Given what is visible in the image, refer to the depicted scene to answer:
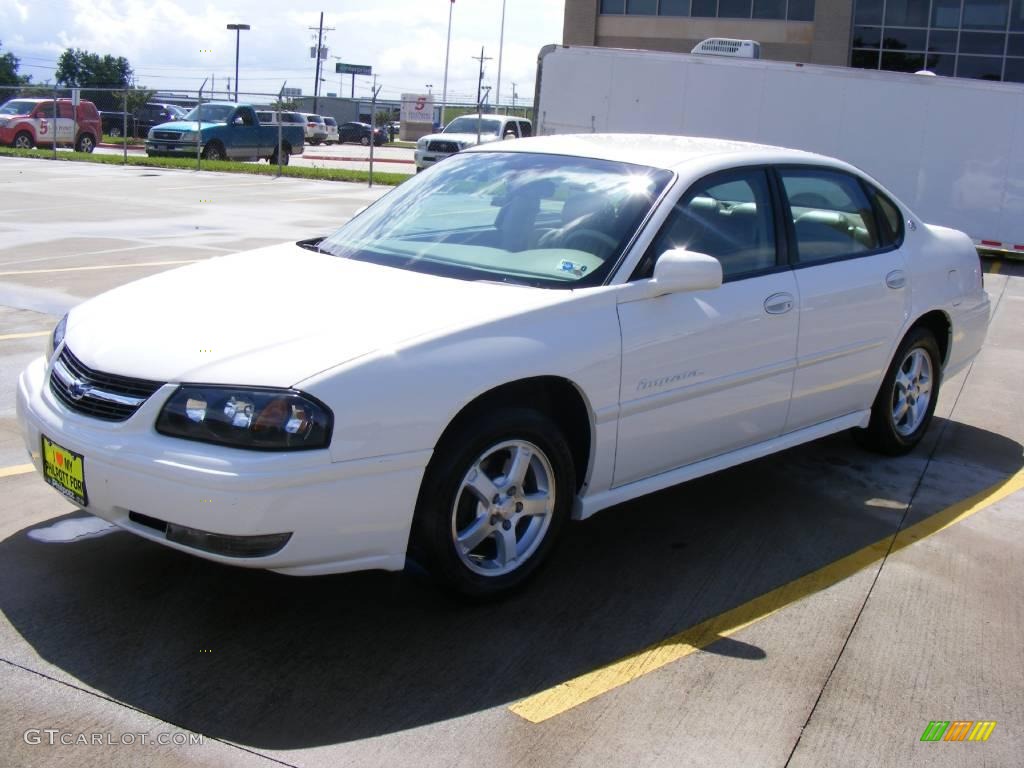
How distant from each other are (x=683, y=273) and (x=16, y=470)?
3.10 metres

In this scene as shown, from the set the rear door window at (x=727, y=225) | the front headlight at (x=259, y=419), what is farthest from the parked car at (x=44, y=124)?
the front headlight at (x=259, y=419)

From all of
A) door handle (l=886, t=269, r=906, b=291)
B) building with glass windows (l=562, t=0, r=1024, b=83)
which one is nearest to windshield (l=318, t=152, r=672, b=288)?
door handle (l=886, t=269, r=906, b=291)

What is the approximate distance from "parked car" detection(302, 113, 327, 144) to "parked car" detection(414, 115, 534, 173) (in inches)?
803

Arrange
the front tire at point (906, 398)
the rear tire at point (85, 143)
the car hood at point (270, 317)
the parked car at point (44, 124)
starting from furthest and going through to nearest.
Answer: the rear tire at point (85, 143), the parked car at point (44, 124), the front tire at point (906, 398), the car hood at point (270, 317)

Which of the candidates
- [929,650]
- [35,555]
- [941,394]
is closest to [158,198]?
[941,394]

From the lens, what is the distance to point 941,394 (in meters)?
7.89

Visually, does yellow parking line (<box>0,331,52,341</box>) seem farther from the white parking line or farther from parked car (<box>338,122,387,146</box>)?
parked car (<box>338,122,387,146</box>)

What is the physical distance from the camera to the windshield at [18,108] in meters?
32.5

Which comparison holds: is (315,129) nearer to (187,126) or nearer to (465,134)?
(187,126)

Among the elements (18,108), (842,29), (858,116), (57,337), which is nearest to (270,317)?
(57,337)

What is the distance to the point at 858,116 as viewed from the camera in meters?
17.0

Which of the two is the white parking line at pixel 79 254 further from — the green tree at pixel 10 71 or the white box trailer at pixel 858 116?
the green tree at pixel 10 71

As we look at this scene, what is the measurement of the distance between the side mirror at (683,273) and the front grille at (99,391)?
186 cm

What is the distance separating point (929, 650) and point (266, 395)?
2.42 meters
